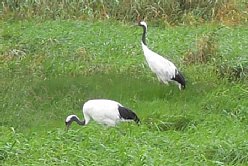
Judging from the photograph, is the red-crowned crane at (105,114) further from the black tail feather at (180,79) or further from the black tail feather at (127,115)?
the black tail feather at (180,79)

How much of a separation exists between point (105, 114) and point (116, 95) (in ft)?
4.65

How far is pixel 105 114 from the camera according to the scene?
29.0ft

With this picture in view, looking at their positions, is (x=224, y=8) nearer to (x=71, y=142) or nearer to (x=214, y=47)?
(x=214, y=47)

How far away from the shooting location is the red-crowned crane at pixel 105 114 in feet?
28.3

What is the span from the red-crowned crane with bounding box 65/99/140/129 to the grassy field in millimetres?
227

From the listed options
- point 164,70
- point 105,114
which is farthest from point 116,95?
point 105,114

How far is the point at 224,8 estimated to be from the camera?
49.4 ft

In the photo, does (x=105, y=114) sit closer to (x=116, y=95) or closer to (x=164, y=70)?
(x=116, y=95)

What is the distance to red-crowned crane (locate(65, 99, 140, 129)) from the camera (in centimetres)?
864

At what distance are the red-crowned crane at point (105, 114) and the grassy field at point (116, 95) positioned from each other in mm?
227

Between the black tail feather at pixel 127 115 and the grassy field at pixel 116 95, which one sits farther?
the black tail feather at pixel 127 115

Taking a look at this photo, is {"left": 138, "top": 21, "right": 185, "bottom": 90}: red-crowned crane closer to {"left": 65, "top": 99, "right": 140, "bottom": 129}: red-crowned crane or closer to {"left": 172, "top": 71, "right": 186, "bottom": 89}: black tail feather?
{"left": 172, "top": 71, "right": 186, "bottom": 89}: black tail feather

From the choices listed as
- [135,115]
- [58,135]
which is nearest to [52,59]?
[135,115]

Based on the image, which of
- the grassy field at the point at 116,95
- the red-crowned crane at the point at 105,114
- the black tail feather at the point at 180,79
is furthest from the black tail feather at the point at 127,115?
the black tail feather at the point at 180,79
